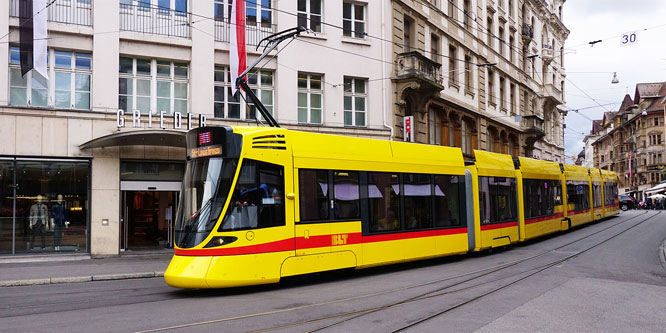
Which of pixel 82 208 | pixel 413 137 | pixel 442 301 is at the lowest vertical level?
pixel 442 301

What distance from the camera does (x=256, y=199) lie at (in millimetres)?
10078

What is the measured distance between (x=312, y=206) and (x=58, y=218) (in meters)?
10.4

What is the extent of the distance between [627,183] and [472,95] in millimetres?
79673

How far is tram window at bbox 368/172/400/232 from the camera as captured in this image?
483 inches

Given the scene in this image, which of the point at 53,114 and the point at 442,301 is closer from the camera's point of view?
the point at 442,301

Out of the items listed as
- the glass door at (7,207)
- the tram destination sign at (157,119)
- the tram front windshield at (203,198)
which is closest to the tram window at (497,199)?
the tram front windshield at (203,198)

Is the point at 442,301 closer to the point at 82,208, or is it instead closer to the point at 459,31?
the point at 82,208

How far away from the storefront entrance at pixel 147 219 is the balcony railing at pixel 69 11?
5.73 meters

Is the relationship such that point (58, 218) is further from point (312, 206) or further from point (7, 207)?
point (312, 206)

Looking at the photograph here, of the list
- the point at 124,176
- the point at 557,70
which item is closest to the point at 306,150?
the point at 124,176

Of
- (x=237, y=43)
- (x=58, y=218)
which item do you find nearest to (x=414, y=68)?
(x=237, y=43)

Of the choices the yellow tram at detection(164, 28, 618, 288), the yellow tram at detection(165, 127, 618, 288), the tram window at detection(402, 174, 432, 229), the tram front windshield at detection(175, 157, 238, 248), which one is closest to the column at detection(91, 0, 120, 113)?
the yellow tram at detection(164, 28, 618, 288)

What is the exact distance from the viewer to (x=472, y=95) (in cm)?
3281

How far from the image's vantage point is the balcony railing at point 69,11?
1747 centimetres
